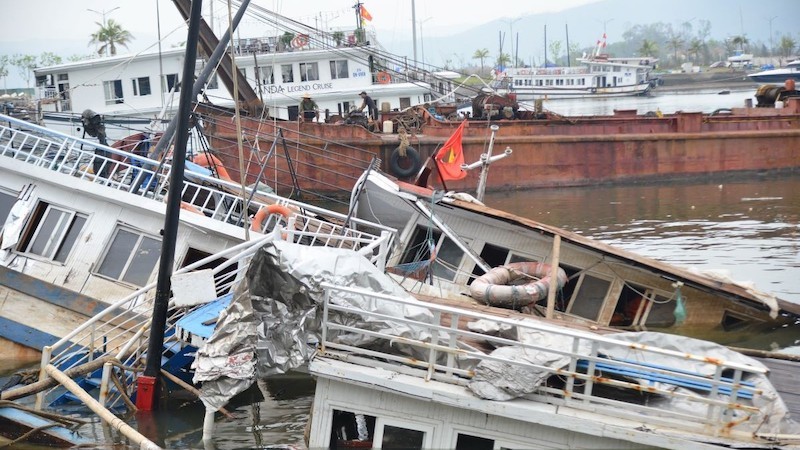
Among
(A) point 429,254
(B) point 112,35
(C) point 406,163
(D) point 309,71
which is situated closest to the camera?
(A) point 429,254

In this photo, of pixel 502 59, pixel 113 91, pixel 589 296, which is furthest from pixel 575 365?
pixel 502 59

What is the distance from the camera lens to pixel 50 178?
1273cm

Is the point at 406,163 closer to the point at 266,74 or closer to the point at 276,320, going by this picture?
the point at 266,74

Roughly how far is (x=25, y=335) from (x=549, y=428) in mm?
8485

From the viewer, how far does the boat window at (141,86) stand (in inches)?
1379

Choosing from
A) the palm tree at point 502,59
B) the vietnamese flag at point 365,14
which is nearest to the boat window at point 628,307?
the vietnamese flag at point 365,14

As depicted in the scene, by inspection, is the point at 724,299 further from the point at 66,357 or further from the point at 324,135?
the point at 324,135

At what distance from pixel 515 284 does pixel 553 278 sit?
927mm

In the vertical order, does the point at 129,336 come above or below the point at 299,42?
below

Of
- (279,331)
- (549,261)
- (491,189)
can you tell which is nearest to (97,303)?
(279,331)

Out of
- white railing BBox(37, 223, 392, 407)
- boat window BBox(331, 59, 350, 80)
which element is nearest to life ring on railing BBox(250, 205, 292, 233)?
white railing BBox(37, 223, 392, 407)

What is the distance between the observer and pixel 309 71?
3509cm

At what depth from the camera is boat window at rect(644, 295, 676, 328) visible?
13805mm

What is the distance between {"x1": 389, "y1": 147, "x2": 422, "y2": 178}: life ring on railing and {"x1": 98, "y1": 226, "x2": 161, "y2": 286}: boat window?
17.5 metres
